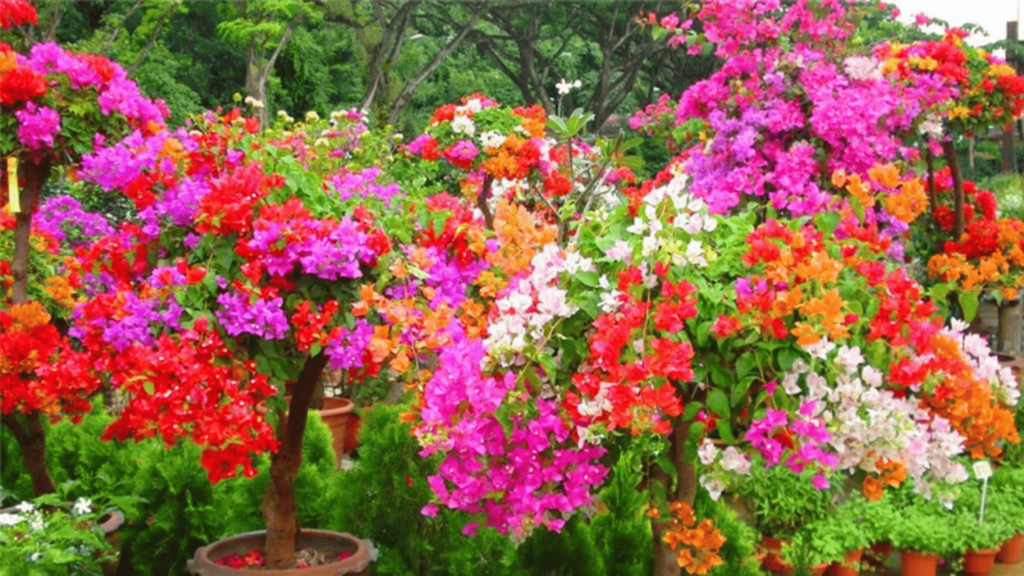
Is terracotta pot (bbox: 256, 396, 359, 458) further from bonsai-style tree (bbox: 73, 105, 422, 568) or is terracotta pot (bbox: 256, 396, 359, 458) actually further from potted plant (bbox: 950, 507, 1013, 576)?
potted plant (bbox: 950, 507, 1013, 576)

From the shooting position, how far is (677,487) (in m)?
2.51

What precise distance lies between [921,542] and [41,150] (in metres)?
3.28

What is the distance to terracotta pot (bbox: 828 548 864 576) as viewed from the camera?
405cm

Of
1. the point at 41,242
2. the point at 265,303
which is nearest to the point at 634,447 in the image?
the point at 265,303

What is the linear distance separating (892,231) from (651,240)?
9.71 ft

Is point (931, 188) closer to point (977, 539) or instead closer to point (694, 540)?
point (977, 539)

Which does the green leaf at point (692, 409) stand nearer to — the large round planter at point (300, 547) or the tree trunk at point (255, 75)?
the large round planter at point (300, 547)

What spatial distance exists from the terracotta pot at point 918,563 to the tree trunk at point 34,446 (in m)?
3.02

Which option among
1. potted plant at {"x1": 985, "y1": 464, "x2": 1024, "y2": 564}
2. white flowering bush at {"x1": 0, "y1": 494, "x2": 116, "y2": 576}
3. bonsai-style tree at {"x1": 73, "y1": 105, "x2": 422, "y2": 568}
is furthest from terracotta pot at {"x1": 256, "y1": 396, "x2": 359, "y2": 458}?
potted plant at {"x1": 985, "y1": 464, "x2": 1024, "y2": 564}

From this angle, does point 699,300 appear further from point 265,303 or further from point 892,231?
point 892,231

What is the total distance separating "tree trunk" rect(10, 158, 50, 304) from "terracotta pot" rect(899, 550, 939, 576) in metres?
3.20

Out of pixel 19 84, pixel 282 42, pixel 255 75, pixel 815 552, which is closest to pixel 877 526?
pixel 815 552

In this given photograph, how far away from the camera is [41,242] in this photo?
458cm

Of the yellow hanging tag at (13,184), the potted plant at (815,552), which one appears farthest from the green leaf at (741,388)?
the yellow hanging tag at (13,184)
